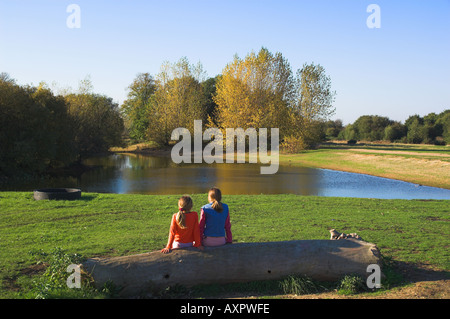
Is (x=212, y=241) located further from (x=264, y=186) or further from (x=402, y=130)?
(x=402, y=130)

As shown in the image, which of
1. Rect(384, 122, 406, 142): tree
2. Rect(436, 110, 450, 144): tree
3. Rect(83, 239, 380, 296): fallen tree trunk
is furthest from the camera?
Rect(384, 122, 406, 142): tree

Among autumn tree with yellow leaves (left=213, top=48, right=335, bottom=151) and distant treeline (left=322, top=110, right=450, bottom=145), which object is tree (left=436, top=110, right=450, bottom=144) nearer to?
distant treeline (left=322, top=110, right=450, bottom=145)

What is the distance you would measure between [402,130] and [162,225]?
8419cm

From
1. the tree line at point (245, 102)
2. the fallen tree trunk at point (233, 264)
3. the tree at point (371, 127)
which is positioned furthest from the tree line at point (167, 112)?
the fallen tree trunk at point (233, 264)

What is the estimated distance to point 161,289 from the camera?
239 inches

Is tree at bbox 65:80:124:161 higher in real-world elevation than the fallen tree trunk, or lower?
higher

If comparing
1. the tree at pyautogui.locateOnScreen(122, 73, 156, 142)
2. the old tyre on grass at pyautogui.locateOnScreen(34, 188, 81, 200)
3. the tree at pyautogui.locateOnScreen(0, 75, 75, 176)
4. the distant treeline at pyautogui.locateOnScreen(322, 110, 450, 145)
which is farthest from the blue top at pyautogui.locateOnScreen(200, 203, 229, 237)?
the tree at pyautogui.locateOnScreen(122, 73, 156, 142)

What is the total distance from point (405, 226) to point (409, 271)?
435cm

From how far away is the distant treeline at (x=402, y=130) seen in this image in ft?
244

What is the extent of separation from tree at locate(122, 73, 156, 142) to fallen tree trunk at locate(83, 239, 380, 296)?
2590 inches

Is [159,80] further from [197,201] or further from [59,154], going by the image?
[197,201]

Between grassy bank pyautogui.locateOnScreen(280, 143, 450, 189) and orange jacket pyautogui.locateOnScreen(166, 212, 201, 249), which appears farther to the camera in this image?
grassy bank pyautogui.locateOnScreen(280, 143, 450, 189)

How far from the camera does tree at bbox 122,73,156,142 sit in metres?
71.7
